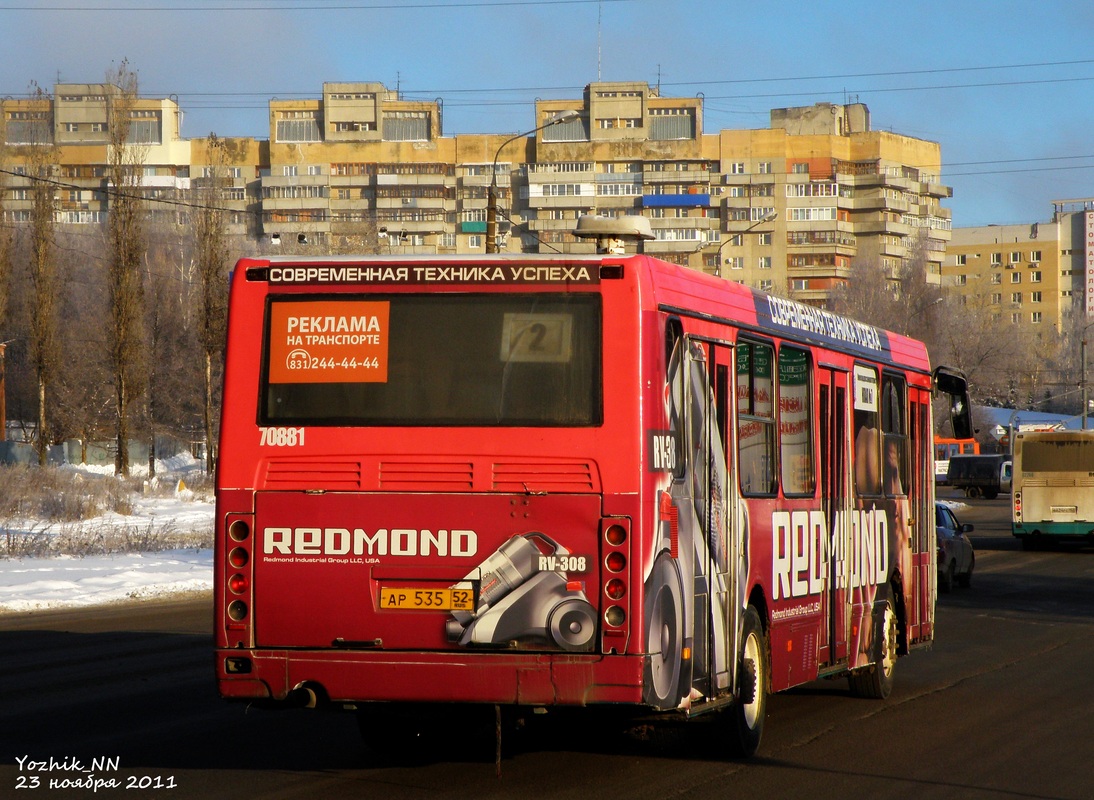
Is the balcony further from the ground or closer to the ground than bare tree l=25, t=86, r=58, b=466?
further from the ground

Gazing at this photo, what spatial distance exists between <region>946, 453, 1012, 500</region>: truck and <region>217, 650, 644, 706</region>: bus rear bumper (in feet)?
239

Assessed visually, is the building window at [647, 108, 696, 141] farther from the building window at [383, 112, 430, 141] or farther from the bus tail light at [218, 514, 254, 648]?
the bus tail light at [218, 514, 254, 648]

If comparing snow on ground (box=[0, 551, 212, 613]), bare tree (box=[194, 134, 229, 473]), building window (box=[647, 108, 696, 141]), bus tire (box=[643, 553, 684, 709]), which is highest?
building window (box=[647, 108, 696, 141])

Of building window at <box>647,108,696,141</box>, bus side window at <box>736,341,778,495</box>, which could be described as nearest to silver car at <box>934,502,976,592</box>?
bus side window at <box>736,341,778,495</box>

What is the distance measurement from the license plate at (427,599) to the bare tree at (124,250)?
4699cm

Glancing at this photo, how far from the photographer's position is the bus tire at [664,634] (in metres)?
7.85

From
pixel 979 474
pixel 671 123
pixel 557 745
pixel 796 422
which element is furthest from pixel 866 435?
pixel 671 123

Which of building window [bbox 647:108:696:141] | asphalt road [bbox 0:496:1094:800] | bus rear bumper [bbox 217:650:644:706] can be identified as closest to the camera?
bus rear bumper [bbox 217:650:644:706]

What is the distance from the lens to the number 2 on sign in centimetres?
820

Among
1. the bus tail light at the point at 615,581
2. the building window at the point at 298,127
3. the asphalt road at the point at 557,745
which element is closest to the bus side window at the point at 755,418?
the asphalt road at the point at 557,745

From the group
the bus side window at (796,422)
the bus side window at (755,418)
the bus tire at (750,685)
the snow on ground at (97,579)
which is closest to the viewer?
the bus tire at (750,685)

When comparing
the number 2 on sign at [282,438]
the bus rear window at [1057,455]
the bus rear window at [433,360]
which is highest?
the bus rear window at [433,360]

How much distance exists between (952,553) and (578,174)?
13258 centimetres

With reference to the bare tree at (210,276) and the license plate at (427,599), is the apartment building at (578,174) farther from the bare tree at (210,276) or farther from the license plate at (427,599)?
the license plate at (427,599)
